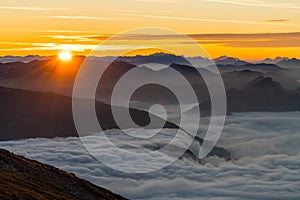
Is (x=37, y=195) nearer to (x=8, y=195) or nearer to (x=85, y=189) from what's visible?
(x=8, y=195)

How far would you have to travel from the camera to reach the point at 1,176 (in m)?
85.3

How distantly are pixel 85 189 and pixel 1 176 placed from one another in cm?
2161

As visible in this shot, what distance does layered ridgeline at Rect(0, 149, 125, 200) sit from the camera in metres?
80.8

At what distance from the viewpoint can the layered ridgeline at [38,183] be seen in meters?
80.8

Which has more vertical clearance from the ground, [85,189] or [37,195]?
[85,189]

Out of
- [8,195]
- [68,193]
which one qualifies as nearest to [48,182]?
[68,193]

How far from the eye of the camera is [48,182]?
3866 inches

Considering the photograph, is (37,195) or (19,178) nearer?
(37,195)

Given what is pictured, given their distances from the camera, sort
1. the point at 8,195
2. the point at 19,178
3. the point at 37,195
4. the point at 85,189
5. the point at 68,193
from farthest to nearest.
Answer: the point at 85,189, the point at 68,193, the point at 19,178, the point at 37,195, the point at 8,195

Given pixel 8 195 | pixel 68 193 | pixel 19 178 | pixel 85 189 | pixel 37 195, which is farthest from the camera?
pixel 85 189

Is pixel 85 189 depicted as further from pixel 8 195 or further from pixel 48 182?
pixel 8 195

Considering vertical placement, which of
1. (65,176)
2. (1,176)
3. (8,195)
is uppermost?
(65,176)

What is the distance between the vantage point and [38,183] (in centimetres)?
9300

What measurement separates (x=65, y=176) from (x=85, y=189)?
637 centimetres
